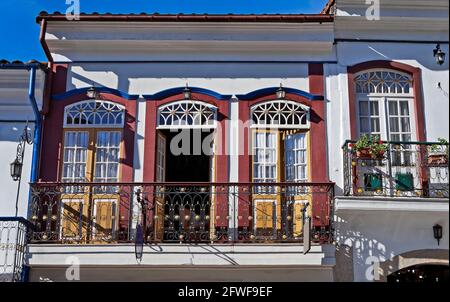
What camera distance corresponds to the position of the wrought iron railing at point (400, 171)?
11.7m

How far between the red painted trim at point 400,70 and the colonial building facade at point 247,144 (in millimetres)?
27

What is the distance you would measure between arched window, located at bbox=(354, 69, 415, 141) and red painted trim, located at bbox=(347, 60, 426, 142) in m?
0.09

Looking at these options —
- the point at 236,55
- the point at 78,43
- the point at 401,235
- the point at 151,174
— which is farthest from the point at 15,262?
the point at 401,235

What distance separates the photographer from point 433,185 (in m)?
11.8

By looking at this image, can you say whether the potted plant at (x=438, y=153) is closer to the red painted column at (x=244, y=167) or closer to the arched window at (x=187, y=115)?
the red painted column at (x=244, y=167)

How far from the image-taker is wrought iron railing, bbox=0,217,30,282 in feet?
37.1

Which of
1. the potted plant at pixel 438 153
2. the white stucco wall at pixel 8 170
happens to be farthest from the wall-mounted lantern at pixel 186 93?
the potted plant at pixel 438 153

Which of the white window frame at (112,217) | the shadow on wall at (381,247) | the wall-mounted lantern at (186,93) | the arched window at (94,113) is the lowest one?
the shadow on wall at (381,247)

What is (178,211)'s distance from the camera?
38.8 feet

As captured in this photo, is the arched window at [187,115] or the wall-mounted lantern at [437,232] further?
the arched window at [187,115]

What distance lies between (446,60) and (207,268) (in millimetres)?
5432

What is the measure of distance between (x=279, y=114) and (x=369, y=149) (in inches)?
66.2

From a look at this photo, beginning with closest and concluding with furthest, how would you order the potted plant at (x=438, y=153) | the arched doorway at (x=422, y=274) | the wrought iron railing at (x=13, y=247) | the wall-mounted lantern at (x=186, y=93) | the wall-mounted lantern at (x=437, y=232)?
the wrought iron railing at (x=13, y=247) < the wall-mounted lantern at (x=437, y=232) < the potted plant at (x=438, y=153) < the arched doorway at (x=422, y=274) < the wall-mounted lantern at (x=186, y=93)

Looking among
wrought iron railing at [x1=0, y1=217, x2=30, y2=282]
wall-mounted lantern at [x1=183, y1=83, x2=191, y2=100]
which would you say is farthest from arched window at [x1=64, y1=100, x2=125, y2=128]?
wrought iron railing at [x1=0, y1=217, x2=30, y2=282]
